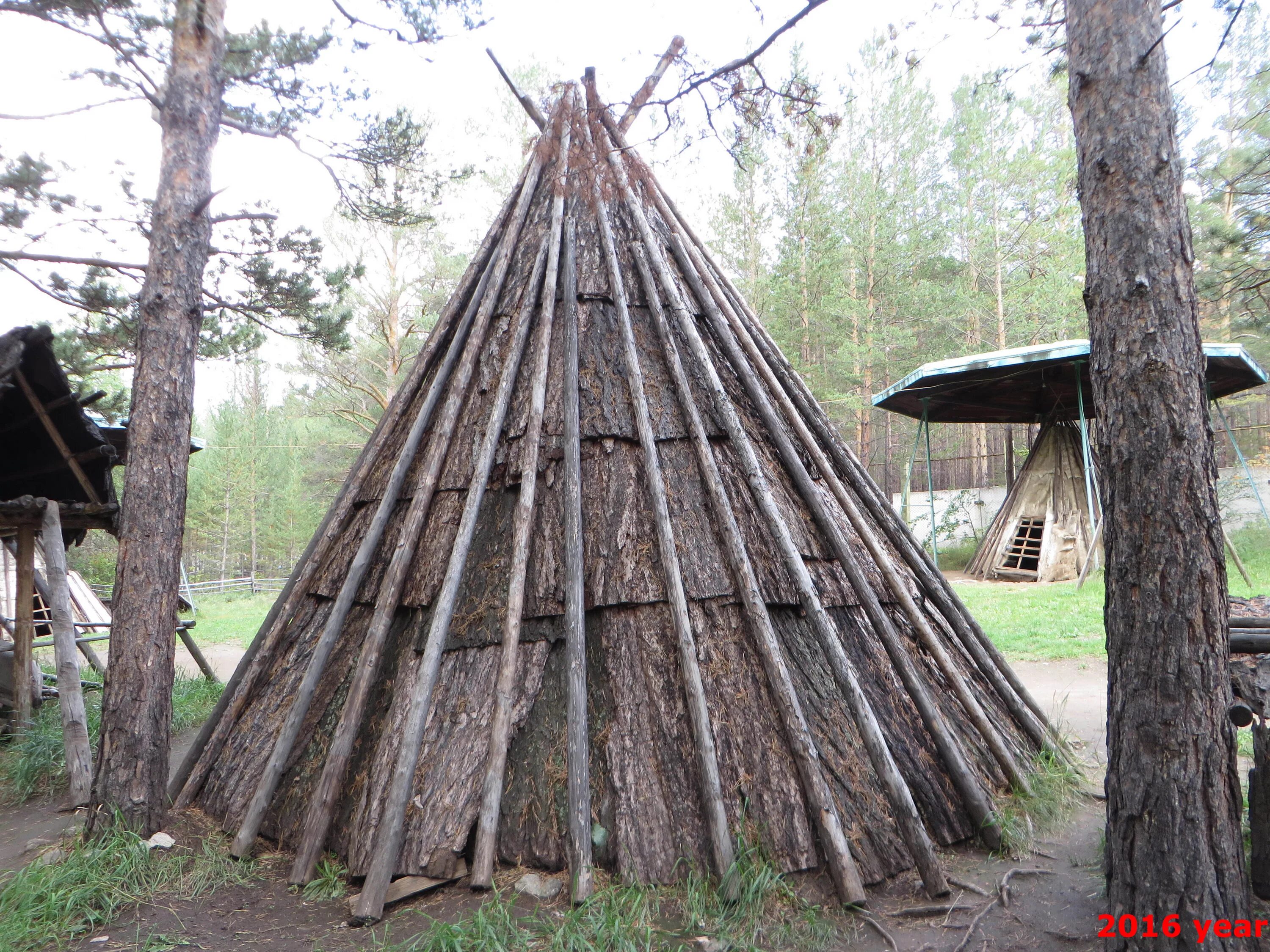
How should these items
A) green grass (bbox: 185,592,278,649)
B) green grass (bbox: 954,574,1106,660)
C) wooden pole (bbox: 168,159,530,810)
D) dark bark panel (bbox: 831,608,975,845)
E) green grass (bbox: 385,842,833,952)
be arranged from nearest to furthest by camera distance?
1. green grass (bbox: 385,842,833,952)
2. dark bark panel (bbox: 831,608,975,845)
3. wooden pole (bbox: 168,159,530,810)
4. green grass (bbox: 954,574,1106,660)
5. green grass (bbox: 185,592,278,649)

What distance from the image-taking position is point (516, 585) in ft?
11.7

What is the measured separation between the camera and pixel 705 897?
2918mm

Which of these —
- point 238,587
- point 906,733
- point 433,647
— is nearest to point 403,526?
point 433,647

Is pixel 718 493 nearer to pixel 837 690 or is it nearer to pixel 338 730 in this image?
pixel 837 690

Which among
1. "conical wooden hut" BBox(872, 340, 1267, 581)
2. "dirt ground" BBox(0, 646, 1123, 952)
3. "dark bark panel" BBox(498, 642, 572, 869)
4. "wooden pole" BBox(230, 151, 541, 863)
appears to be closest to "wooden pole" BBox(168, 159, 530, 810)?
"wooden pole" BBox(230, 151, 541, 863)

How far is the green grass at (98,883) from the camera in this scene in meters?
3.06

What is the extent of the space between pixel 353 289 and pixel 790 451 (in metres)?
15.4

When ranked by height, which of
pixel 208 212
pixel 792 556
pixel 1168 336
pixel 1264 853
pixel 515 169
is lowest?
pixel 1264 853

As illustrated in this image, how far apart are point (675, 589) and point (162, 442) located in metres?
2.88

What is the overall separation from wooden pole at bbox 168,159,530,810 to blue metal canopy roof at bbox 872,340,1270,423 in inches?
263

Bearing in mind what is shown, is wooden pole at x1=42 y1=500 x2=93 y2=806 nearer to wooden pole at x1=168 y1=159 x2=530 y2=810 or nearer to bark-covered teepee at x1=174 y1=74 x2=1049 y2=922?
wooden pole at x1=168 y1=159 x2=530 y2=810

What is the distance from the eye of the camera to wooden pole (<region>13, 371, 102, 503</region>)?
18.9ft

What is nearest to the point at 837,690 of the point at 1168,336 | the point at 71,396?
the point at 1168,336

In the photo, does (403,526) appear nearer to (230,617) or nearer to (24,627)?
(24,627)
